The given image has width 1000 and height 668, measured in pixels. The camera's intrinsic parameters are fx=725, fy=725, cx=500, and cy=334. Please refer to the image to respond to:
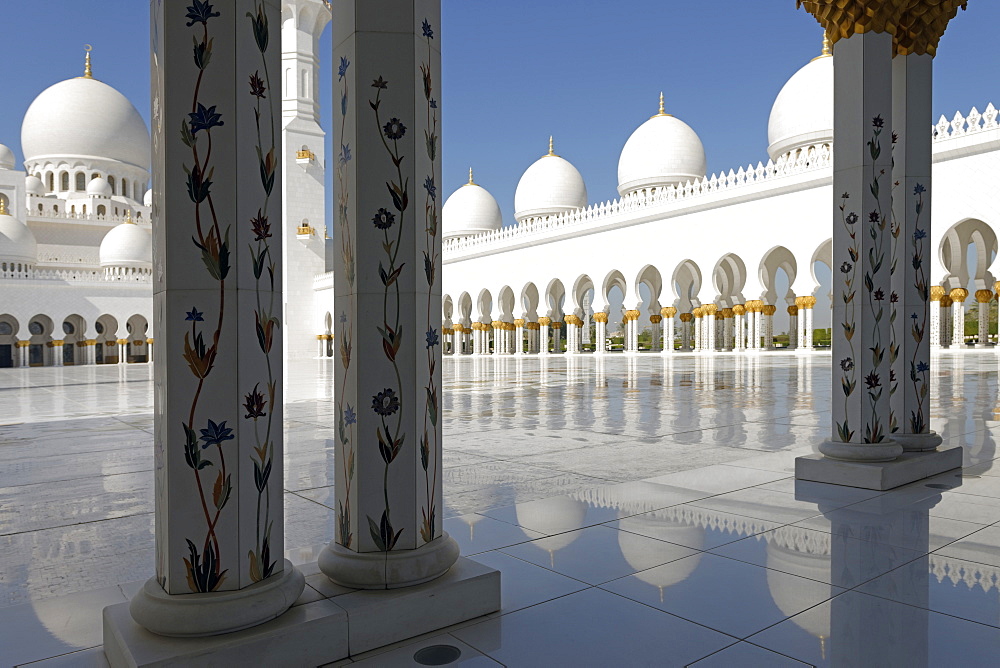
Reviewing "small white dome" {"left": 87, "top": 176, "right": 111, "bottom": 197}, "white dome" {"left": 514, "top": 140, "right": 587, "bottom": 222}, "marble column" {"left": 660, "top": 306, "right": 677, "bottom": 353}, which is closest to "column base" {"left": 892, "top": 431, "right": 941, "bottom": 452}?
"marble column" {"left": 660, "top": 306, "right": 677, "bottom": 353}

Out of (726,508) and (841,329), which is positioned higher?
(841,329)

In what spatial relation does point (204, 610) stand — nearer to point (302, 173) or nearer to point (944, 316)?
point (944, 316)

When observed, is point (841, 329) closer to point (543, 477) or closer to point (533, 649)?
point (543, 477)

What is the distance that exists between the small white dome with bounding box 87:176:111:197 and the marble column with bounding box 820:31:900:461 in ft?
110

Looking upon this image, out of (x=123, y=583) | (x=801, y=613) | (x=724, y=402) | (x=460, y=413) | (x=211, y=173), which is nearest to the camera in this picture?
(x=211, y=173)

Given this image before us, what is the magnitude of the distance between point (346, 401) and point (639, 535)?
1083 mm

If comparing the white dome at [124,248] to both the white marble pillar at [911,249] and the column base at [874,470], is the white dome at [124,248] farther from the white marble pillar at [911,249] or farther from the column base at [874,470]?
the column base at [874,470]

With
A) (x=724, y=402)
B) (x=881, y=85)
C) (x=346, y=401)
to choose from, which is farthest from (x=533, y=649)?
(x=724, y=402)

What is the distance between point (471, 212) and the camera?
102 feet

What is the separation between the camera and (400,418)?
1.68 m

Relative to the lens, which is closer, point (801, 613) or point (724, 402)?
point (801, 613)

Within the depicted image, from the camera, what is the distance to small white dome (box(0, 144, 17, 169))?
31.3m

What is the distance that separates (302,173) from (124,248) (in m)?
8.99

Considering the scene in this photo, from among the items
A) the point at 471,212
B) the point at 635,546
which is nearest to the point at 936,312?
the point at 635,546
